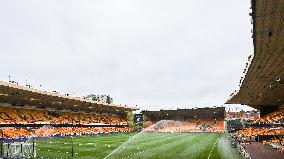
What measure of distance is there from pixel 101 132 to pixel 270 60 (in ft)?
148

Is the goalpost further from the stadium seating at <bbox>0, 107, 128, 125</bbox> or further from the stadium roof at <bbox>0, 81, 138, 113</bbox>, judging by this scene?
the stadium seating at <bbox>0, 107, 128, 125</bbox>

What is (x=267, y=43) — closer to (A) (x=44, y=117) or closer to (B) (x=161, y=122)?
(A) (x=44, y=117)

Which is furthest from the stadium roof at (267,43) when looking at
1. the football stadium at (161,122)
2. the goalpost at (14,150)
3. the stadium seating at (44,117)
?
the stadium seating at (44,117)

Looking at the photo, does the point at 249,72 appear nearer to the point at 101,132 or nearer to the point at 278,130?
the point at 278,130

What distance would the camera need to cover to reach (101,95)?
7151 inches

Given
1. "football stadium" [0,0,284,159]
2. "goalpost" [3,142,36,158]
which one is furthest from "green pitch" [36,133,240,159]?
"goalpost" [3,142,36,158]

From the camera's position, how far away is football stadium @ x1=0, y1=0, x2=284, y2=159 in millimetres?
18812

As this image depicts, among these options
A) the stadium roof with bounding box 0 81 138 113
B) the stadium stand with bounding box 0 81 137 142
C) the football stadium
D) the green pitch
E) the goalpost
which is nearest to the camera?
the goalpost

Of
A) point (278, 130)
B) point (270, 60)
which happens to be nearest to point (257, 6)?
point (270, 60)

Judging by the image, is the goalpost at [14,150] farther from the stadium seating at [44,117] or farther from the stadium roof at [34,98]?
the stadium seating at [44,117]

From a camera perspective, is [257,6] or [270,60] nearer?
[257,6]

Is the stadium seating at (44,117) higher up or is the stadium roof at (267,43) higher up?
the stadium roof at (267,43)

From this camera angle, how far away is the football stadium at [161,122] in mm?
18812

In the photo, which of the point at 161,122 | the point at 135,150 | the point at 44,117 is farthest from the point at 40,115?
the point at 161,122
